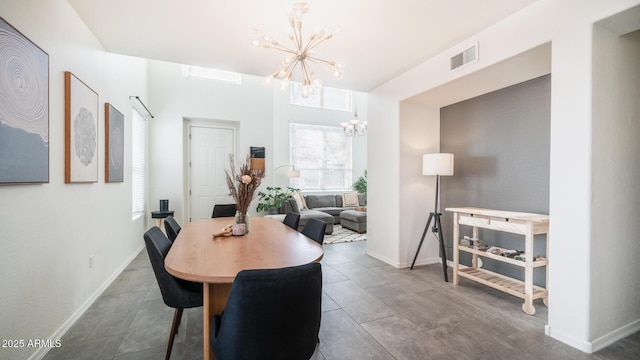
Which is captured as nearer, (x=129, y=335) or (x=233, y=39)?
(x=129, y=335)

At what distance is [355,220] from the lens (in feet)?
19.5

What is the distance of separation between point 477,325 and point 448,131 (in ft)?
8.20

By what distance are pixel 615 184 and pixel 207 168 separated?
20.3 ft

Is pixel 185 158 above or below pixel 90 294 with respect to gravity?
above

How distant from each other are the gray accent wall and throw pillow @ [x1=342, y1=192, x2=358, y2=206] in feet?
11.8

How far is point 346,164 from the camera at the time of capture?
792 centimetres

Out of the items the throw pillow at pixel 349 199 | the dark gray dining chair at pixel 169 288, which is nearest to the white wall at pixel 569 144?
the dark gray dining chair at pixel 169 288

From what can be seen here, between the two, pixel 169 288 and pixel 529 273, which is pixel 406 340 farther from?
pixel 169 288

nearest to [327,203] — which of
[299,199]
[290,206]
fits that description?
[299,199]

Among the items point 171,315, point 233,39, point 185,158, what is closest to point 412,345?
point 171,315

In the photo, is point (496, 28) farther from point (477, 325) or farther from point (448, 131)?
point (477, 325)

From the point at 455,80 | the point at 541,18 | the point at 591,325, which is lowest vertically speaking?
the point at 591,325

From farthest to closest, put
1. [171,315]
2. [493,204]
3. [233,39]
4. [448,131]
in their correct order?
[448,131], [493,204], [233,39], [171,315]

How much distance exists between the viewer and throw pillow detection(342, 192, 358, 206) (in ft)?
23.9
